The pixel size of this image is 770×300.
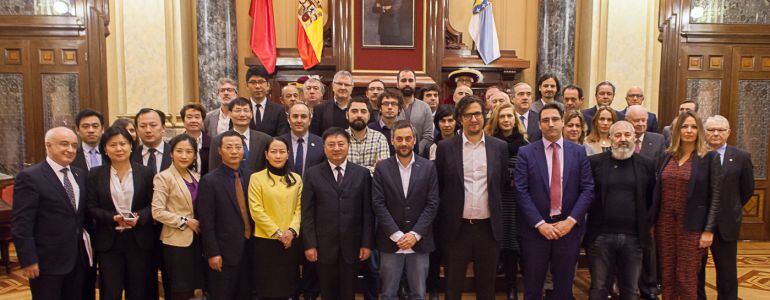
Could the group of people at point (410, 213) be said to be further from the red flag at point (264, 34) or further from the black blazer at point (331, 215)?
the red flag at point (264, 34)

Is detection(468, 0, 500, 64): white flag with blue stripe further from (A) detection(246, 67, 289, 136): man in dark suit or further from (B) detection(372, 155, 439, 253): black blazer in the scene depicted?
(B) detection(372, 155, 439, 253): black blazer

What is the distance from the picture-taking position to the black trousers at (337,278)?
3691 millimetres

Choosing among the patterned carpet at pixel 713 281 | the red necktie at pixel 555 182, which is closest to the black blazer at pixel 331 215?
the red necktie at pixel 555 182

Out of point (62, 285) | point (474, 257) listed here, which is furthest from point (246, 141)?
point (474, 257)

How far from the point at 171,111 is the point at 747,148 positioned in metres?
7.34

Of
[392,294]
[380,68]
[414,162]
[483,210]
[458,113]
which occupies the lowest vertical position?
[392,294]

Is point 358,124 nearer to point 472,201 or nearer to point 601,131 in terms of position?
point 472,201

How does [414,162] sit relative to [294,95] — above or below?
below

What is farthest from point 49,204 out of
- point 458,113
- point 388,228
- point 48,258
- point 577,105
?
point 577,105

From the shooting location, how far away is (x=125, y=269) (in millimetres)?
3605

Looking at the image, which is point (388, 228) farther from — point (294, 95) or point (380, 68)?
point (380, 68)

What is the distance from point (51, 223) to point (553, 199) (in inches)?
121

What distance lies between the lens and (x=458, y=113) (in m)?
3.84

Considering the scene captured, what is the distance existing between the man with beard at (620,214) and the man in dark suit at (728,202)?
47 cm
